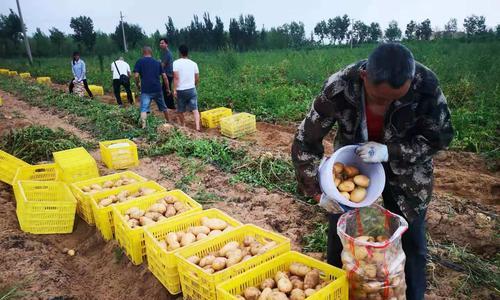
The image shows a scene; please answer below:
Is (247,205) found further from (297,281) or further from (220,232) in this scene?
(297,281)

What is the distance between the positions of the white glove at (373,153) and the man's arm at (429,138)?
81 mm

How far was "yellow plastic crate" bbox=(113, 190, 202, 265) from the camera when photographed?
301 centimetres

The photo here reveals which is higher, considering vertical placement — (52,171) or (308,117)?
(308,117)

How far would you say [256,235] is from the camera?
2781mm

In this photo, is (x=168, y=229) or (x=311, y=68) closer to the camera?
(x=168, y=229)

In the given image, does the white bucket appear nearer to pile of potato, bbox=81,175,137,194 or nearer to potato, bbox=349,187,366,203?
potato, bbox=349,187,366,203

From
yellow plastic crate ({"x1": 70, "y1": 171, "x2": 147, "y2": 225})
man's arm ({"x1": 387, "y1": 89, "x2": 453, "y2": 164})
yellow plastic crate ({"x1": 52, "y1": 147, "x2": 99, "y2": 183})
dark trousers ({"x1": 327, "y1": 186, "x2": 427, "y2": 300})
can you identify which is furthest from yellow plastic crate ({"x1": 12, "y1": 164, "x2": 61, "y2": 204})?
man's arm ({"x1": 387, "y1": 89, "x2": 453, "y2": 164})

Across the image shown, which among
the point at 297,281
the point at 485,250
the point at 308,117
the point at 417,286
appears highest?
the point at 308,117

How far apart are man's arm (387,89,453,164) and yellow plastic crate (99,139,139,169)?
413 cm

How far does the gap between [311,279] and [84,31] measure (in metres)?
38.5

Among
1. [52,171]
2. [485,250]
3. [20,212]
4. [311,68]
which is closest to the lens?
[485,250]

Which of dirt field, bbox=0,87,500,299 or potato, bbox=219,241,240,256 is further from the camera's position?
dirt field, bbox=0,87,500,299

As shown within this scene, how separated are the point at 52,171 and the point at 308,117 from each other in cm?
382

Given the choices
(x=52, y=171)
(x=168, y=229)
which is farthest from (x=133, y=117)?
(x=168, y=229)
